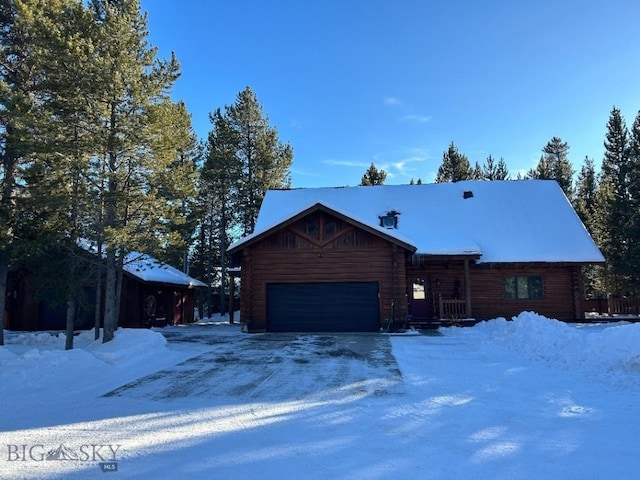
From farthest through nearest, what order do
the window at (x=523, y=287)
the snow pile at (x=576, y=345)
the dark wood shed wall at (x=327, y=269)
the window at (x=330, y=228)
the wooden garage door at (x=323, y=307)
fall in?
the window at (x=523, y=287) < the window at (x=330, y=228) < the wooden garage door at (x=323, y=307) < the dark wood shed wall at (x=327, y=269) < the snow pile at (x=576, y=345)

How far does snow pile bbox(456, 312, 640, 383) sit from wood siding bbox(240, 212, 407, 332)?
4.48 meters

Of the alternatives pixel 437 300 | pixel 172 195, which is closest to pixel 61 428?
pixel 172 195

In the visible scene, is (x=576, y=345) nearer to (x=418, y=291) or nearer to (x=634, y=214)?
(x=418, y=291)

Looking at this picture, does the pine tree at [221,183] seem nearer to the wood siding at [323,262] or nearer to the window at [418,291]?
the wood siding at [323,262]

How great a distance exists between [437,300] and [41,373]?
16108 mm

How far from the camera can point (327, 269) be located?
17922mm

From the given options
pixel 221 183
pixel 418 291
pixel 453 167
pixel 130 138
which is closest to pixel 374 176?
pixel 453 167

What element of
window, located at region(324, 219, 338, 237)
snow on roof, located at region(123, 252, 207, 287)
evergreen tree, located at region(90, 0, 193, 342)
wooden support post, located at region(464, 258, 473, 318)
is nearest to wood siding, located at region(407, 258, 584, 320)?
wooden support post, located at region(464, 258, 473, 318)

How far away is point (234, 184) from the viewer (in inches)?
1335

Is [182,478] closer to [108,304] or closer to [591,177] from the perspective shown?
[108,304]

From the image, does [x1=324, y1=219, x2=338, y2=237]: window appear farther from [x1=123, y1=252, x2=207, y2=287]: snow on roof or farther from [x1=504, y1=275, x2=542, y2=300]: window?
[x1=504, y1=275, x2=542, y2=300]: window

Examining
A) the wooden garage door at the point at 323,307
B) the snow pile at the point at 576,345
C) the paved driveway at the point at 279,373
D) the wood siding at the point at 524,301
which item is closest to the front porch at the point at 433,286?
the wood siding at the point at 524,301

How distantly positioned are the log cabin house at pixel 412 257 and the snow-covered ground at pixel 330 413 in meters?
6.31

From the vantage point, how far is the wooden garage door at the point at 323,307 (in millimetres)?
17859
